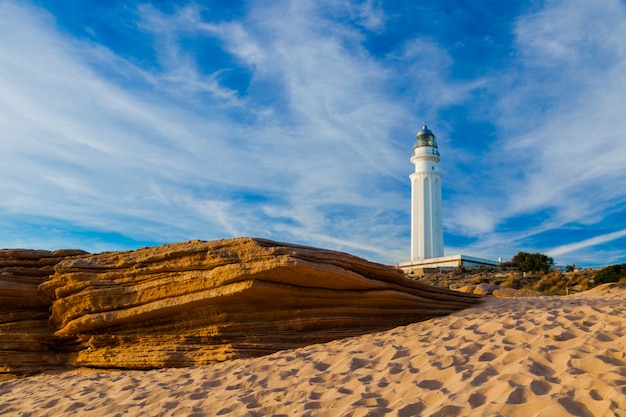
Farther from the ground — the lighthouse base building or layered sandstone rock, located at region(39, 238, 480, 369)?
the lighthouse base building

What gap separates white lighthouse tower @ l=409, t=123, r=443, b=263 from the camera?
40281 mm

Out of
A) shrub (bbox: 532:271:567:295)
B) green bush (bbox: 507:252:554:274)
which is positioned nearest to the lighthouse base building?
green bush (bbox: 507:252:554:274)

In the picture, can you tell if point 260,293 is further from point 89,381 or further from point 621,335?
point 621,335

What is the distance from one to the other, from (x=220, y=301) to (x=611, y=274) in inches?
750

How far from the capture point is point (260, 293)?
770cm

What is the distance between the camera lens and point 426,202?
4097 centimetres

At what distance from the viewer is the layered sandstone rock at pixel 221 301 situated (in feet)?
25.2

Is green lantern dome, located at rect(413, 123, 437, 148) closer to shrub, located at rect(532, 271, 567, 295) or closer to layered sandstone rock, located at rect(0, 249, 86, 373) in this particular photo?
shrub, located at rect(532, 271, 567, 295)

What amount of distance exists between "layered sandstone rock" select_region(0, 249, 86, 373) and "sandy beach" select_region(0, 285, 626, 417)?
144 centimetres

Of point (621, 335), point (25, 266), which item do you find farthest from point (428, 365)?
point (25, 266)

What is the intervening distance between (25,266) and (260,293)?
219 inches

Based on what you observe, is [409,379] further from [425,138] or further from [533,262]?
[425,138]

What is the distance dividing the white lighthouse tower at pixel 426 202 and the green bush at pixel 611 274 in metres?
18.5

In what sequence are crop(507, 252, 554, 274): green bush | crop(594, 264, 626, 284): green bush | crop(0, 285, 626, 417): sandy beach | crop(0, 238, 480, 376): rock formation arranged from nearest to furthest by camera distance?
crop(0, 285, 626, 417): sandy beach, crop(0, 238, 480, 376): rock formation, crop(594, 264, 626, 284): green bush, crop(507, 252, 554, 274): green bush
